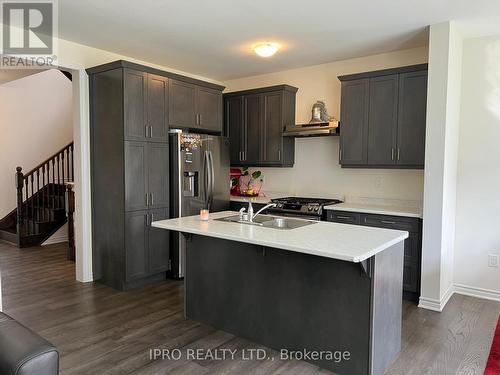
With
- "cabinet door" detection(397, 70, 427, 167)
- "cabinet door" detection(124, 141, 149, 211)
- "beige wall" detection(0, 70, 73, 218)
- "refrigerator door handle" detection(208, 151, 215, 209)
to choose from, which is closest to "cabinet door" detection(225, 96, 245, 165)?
"refrigerator door handle" detection(208, 151, 215, 209)

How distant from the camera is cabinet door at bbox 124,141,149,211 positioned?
3928 millimetres

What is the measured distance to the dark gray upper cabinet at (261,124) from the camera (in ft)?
16.5

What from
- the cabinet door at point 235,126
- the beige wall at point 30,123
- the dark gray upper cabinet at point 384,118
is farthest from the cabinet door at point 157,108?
the beige wall at point 30,123

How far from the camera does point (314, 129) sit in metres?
4.57

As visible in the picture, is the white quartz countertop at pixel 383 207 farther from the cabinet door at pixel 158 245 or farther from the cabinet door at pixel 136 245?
the cabinet door at pixel 136 245

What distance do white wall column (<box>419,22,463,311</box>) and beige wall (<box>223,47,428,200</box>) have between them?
67cm

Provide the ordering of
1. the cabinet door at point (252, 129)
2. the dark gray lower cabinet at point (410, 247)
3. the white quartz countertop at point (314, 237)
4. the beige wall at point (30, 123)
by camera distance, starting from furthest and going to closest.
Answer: the beige wall at point (30, 123), the cabinet door at point (252, 129), the dark gray lower cabinet at point (410, 247), the white quartz countertop at point (314, 237)

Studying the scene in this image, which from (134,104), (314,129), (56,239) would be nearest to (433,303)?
(314,129)

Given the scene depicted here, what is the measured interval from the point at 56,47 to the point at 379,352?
4.14 metres

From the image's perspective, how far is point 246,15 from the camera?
10.8 feet

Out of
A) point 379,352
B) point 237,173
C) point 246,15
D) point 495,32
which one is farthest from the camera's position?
point 237,173

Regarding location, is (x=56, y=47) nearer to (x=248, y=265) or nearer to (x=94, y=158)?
(x=94, y=158)

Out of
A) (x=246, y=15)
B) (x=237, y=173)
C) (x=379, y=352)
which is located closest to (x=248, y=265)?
(x=379, y=352)

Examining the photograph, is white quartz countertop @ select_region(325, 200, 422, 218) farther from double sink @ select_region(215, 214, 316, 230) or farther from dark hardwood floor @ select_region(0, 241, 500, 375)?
double sink @ select_region(215, 214, 316, 230)
